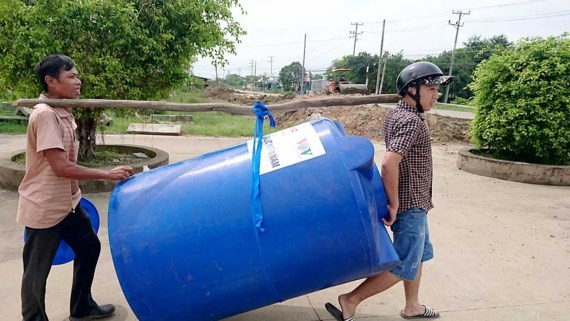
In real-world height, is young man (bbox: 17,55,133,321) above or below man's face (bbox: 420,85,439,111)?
below

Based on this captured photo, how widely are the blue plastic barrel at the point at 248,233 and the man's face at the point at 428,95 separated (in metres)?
0.64

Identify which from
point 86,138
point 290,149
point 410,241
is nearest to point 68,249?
point 290,149

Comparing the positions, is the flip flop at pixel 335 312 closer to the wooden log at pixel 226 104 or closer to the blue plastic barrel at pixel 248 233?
the blue plastic barrel at pixel 248 233

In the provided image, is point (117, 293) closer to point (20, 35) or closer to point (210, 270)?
point (210, 270)

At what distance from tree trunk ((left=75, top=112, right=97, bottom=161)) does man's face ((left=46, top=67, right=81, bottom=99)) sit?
372 centimetres

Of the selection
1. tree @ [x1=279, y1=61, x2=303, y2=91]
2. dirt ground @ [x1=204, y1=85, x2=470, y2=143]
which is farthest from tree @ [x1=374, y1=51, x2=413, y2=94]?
dirt ground @ [x1=204, y1=85, x2=470, y2=143]

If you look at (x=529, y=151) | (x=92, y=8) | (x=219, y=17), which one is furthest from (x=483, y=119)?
(x=92, y=8)

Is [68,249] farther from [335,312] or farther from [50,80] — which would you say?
[335,312]

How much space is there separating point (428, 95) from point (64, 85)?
1.89 meters

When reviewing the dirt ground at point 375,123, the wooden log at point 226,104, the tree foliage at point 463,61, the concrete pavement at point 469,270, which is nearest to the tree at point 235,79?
the tree foliage at point 463,61

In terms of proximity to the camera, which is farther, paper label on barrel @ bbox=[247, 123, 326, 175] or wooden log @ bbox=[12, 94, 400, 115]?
wooden log @ bbox=[12, 94, 400, 115]

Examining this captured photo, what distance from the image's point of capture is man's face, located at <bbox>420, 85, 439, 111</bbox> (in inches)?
90.7

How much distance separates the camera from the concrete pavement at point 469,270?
267cm

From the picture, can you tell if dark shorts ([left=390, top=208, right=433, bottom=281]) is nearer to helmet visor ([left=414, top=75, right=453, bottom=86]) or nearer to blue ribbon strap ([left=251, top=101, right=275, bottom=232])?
helmet visor ([left=414, top=75, right=453, bottom=86])
